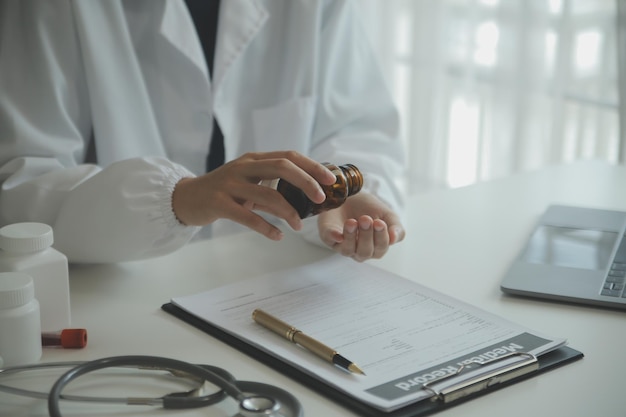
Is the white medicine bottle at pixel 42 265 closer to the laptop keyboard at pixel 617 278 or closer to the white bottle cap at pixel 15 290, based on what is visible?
the white bottle cap at pixel 15 290

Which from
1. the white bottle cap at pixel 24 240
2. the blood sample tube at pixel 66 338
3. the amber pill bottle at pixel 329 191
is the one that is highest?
the amber pill bottle at pixel 329 191

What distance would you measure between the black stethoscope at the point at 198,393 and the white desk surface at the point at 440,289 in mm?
13

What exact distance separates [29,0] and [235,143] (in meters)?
0.47

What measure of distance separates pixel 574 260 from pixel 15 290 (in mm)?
781

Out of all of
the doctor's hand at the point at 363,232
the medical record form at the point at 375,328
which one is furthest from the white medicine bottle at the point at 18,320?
the doctor's hand at the point at 363,232

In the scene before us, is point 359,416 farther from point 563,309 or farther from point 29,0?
point 29,0

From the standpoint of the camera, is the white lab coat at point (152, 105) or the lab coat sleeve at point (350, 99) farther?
the lab coat sleeve at point (350, 99)

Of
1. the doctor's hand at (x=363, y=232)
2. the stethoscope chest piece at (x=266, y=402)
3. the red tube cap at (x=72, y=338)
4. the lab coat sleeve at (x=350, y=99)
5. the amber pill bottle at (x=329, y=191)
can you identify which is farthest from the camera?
the lab coat sleeve at (x=350, y=99)

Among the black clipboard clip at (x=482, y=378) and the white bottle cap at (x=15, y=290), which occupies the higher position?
the white bottle cap at (x=15, y=290)

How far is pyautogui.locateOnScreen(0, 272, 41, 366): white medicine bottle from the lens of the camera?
856 mm

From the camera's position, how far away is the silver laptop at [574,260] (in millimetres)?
1088

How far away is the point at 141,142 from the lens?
1.54 meters

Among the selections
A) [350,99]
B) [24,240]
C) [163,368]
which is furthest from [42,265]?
[350,99]

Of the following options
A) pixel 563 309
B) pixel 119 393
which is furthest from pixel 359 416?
pixel 563 309
